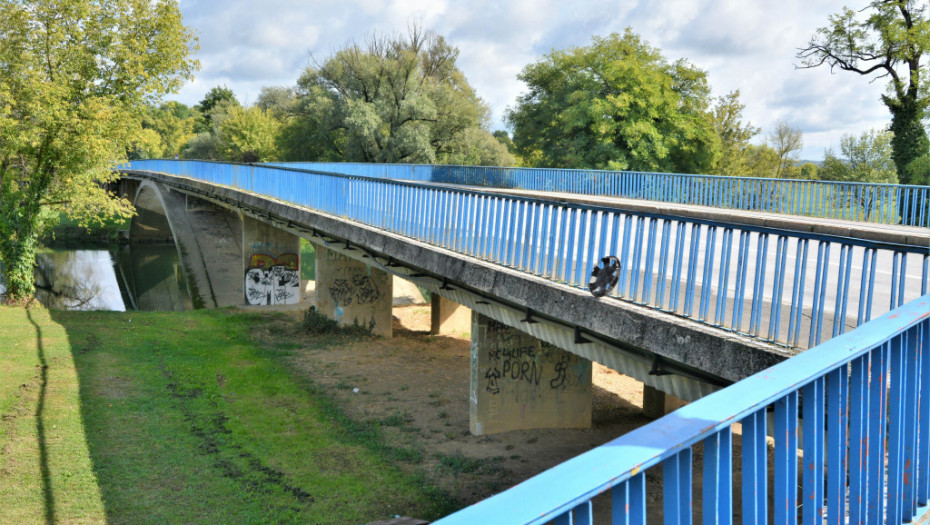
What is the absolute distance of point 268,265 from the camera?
29156 mm

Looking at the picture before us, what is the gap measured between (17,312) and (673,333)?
21495mm

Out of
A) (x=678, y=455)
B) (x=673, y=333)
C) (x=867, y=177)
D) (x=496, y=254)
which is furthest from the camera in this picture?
(x=867, y=177)

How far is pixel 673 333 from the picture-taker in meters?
6.27

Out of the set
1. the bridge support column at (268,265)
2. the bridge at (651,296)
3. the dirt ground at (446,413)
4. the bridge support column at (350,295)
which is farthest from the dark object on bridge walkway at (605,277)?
the bridge support column at (268,265)

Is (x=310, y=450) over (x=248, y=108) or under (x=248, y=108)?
under

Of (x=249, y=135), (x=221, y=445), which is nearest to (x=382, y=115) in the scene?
(x=249, y=135)

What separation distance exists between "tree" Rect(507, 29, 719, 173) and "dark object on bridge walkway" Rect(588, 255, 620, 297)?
28.3 meters

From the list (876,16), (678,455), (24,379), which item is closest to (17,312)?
(24,379)

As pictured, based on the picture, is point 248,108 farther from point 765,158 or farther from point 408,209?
point 408,209

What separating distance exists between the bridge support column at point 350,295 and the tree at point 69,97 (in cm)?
760

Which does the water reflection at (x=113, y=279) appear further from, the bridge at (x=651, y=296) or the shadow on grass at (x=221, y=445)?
the bridge at (x=651, y=296)

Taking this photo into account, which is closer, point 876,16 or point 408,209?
point 408,209

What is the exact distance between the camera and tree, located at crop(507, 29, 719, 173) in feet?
116

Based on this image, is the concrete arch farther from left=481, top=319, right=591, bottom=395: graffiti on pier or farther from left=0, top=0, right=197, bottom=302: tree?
left=481, top=319, right=591, bottom=395: graffiti on pier
